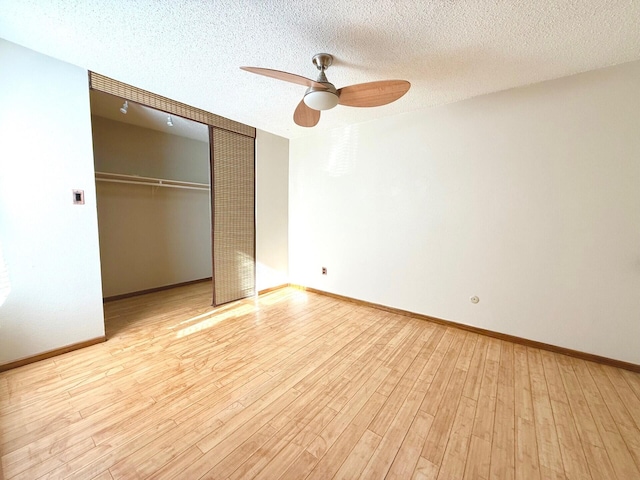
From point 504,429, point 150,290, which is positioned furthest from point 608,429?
point 150,290

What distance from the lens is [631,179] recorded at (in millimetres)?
1930

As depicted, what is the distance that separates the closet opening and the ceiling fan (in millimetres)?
1871

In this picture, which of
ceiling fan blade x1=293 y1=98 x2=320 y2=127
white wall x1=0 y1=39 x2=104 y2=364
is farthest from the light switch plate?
ceiling fan blade x1=293 y1=98 x2=320 y2=127

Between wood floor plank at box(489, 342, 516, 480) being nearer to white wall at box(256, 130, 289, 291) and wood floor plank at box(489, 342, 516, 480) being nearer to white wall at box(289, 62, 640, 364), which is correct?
white wall at box(289, 62, 640, 364)

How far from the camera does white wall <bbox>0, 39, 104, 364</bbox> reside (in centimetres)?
186

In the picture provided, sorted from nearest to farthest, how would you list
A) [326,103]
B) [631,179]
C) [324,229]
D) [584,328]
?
[326,103] → [631,179] → [584,328] → [324,229]

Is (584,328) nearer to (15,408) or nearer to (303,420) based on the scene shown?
(303,420)

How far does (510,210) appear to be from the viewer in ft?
7.86

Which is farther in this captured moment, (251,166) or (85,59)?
(251,166)

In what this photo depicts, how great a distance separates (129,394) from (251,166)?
282cm

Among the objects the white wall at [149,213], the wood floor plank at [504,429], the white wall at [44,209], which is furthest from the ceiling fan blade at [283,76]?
the white wall at [149,213]

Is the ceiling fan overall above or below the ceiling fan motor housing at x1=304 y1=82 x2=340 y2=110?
above

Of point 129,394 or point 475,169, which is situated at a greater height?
point 475,169

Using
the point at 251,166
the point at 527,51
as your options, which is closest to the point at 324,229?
the point at 251,166
